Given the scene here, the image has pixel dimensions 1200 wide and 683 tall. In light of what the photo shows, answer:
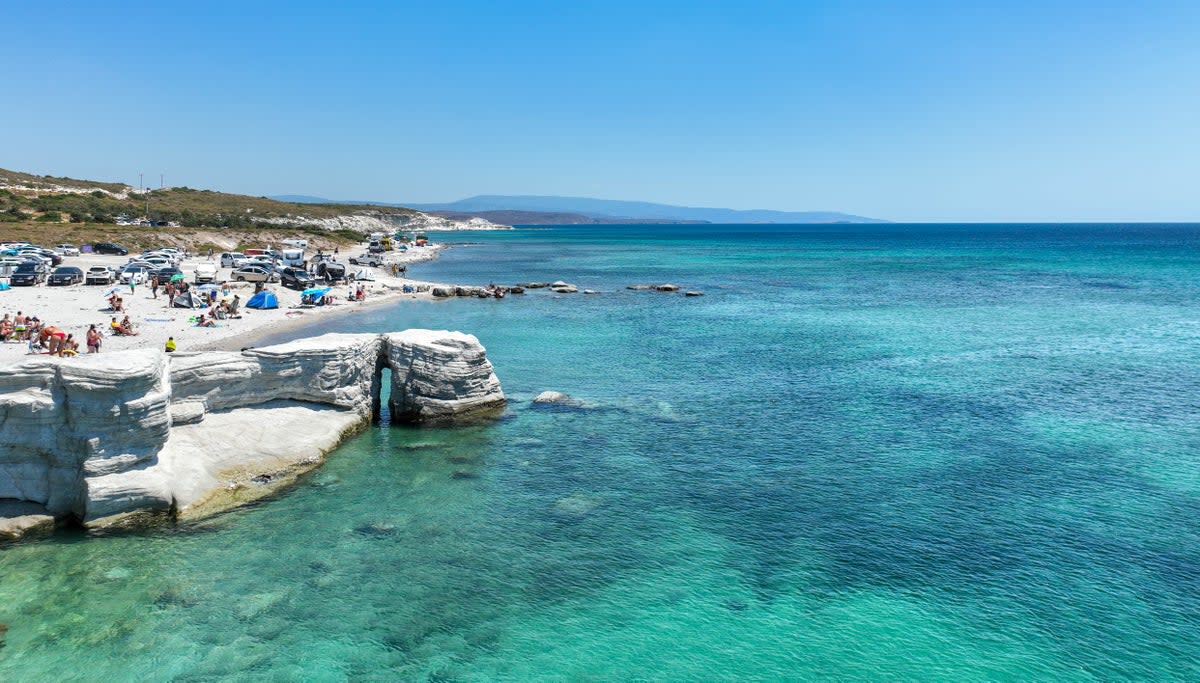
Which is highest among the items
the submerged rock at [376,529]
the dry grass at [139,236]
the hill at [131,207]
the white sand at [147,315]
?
the hill at [131,207]

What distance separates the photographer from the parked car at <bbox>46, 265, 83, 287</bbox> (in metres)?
52.9

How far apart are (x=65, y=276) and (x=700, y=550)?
2180 inches

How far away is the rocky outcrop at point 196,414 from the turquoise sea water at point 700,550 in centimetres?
111

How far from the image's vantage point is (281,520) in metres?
19.1

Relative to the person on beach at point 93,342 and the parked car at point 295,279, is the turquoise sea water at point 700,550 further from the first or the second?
the parked car at point 295,279

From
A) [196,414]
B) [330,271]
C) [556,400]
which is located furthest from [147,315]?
[556,400]

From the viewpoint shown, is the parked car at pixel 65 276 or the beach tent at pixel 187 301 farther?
the parked car at pixel 65 276

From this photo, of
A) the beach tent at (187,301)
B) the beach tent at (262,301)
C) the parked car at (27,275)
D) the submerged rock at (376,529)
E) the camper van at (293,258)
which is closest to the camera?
the submerged rock at (376,529)

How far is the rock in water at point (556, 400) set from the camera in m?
30.7

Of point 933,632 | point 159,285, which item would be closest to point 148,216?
point 159,285

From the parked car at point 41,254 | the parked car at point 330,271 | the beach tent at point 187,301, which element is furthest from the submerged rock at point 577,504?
the parked car at point 41,254

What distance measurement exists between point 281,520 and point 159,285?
4577 centimetres

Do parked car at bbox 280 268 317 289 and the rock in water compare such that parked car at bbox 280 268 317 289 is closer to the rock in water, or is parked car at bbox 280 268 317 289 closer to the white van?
the white van

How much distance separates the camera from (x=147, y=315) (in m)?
45.3
